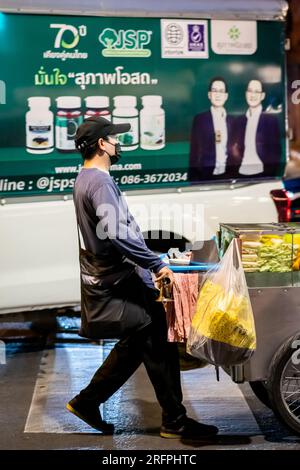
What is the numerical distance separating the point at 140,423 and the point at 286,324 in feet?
4.10

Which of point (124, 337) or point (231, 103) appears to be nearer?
point (124, 337)

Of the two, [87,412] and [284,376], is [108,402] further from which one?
[284,376]

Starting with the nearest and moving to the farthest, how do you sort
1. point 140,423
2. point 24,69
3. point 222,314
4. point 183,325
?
point 222,314
point 183,325
point 140,423
point 24,69

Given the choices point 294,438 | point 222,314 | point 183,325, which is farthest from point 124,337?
point 294,438

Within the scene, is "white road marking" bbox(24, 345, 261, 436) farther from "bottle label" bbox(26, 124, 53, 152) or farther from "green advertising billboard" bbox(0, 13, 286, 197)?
"bottle label" bbox(26, 124, 53, 152)

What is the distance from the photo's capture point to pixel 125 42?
6.98 meters

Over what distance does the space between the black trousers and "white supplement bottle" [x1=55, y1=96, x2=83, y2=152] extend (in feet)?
6.92

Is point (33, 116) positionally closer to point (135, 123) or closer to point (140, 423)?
point (135, 123)

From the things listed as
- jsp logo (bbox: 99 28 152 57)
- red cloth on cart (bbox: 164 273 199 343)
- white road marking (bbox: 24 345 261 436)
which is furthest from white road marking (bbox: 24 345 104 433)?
jsp logo (bbox: 99 28 152 57)

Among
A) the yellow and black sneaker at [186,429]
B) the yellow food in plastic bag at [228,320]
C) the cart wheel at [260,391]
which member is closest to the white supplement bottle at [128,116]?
the cart wheel at [260,391]

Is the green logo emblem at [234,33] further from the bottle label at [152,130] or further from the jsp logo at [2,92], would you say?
the jsp logo at [2,92]

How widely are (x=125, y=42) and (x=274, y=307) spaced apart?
2.96 metres

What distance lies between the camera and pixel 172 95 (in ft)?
23.4

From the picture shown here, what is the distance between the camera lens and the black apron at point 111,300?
5109 millimetres
